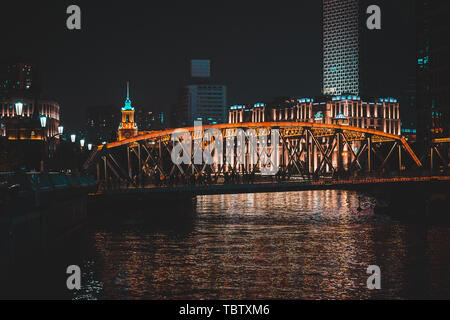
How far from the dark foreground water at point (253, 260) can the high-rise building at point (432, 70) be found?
6823 cm

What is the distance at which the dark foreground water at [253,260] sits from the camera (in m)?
25.5

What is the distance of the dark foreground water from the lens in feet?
83.7

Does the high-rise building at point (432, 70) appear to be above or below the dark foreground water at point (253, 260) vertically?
above

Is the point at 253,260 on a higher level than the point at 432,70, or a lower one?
lower

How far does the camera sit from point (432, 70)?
117m

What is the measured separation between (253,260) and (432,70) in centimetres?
9455

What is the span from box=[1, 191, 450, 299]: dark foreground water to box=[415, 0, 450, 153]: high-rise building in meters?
68.2

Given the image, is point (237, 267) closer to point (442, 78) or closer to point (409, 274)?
point (409, 274)

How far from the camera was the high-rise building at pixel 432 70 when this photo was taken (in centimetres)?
11438

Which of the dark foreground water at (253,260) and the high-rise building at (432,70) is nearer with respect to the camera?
the dark foreground water at (253,260)

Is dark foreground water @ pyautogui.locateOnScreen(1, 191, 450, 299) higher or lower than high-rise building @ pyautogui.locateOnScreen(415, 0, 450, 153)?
lower

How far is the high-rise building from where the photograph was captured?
11438 centimetres

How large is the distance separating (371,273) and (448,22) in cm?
9849

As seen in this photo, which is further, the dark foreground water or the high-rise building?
the high-rise building
